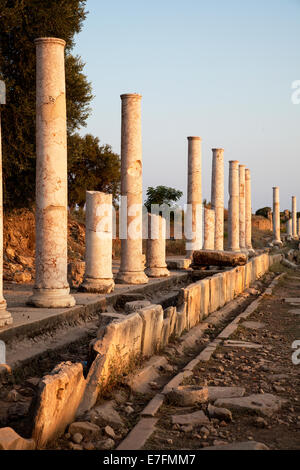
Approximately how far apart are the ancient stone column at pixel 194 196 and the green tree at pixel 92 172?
989cm

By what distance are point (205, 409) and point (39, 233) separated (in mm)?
5519

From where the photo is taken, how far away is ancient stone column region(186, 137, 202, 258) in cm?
2238

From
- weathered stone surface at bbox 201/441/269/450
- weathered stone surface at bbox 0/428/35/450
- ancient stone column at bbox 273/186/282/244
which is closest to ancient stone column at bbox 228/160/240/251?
ancient stone column at bbox 273/186/282/244

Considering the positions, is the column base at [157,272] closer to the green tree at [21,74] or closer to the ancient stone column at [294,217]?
the green tree at [21,74]

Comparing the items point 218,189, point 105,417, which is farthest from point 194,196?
point 105,417

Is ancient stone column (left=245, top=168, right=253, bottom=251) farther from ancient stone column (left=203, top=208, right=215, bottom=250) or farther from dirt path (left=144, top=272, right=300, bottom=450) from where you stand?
dirt path (left=144, top=272, right=300, bottom=450)

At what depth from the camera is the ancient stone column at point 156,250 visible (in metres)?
17.6

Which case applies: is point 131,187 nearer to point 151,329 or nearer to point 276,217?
point 151,329

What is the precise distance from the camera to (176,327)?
9.76 meters

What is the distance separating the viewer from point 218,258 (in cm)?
1875

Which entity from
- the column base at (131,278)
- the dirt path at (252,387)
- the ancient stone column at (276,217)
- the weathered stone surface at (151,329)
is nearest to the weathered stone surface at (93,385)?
the dirt path at (252,387)

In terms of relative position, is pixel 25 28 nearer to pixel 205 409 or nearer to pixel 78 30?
pixel 78 30

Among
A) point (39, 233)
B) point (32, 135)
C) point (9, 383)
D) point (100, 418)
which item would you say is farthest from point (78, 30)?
point (100, 418)

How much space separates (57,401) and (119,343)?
6.15 ft
